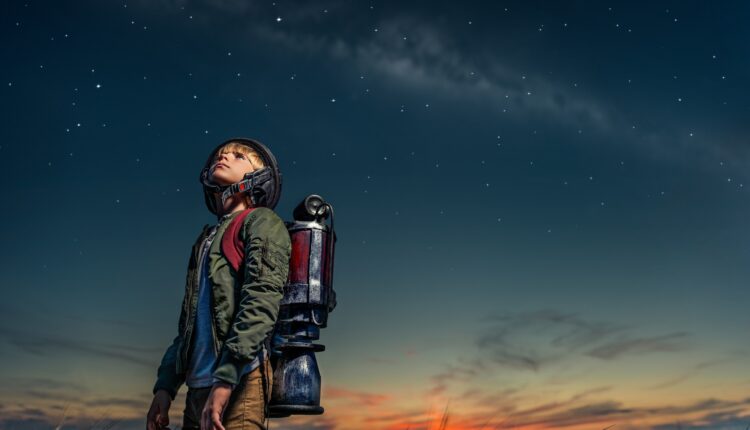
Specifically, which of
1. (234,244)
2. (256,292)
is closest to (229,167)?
(234,244)

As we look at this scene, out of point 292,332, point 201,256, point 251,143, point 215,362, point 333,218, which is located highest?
point 251,143

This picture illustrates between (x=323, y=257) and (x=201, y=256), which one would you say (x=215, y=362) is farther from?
(x=323, y=257)

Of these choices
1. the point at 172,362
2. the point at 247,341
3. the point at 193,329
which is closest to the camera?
the point at 247,341

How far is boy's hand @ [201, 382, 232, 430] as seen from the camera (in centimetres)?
342

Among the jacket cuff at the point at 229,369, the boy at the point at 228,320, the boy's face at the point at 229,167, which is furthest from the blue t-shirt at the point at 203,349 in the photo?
the boy's face at the point at 229,167

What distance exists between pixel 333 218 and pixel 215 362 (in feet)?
4.23

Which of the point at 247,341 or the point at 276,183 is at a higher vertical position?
the point at 276,183

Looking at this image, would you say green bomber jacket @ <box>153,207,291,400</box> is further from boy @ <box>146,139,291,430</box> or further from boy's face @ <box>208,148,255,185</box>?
boy's face @ <box>208,148,255,185</box>

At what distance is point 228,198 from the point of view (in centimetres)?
433

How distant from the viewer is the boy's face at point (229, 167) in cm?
437

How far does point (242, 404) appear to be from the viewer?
11.9 ft

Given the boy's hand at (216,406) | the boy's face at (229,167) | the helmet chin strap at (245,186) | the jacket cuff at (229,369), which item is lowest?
the boy's hand at (216,406)

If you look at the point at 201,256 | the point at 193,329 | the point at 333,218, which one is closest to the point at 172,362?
the point at 193,329

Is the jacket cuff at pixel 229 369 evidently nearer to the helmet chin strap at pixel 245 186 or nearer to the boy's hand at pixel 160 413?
the boy's hand at pixel 160 413
